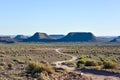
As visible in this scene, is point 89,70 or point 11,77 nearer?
point 11,77

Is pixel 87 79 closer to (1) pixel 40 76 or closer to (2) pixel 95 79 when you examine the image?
(2) pixel 95 79

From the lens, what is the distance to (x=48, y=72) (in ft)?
110

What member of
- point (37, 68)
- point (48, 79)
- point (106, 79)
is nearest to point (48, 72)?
point (37, 68)

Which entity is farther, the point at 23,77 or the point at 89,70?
the point at 89,70

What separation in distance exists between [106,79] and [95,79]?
989 millimetres

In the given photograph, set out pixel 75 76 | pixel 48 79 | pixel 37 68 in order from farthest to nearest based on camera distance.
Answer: pixel 37 68, pixel 75 76, pixel 48 79

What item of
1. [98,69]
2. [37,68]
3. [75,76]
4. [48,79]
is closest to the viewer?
[48,79]

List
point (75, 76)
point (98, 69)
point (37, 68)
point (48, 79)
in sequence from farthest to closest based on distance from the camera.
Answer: point (98, 69)
point (37, 68)
point (75, 76)
point (48, 79)

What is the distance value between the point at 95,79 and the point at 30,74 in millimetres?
6221

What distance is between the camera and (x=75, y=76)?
32.0 metres

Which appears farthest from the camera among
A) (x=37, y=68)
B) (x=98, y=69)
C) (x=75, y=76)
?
(x=98, y=69)

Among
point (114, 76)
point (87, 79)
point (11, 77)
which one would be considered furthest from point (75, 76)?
point (11, 77)

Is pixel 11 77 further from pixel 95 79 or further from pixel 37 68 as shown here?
pixel 95 79

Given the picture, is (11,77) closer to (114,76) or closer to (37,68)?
(37,68)
